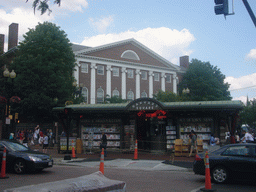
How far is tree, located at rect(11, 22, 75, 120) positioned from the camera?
120ft

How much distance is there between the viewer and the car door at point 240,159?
992 cm

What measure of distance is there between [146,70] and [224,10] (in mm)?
47917

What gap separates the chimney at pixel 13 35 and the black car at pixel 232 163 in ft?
156

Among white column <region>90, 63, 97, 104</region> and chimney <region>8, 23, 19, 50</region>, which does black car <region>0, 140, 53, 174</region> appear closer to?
white column <region>90, 63, 97, 104</region>

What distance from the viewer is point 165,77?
5972cm

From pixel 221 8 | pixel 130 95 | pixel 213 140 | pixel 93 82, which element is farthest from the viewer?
pixel 130 95

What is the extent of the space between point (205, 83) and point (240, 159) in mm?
47181

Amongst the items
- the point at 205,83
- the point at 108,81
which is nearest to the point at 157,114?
the point at 108,81

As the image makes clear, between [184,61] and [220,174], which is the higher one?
[184,61]

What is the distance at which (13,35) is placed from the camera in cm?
5119

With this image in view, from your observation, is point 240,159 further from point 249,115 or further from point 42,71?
point 249,115

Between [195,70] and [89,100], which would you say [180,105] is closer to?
[89,100]

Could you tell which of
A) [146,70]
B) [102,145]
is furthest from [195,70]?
[102,145]

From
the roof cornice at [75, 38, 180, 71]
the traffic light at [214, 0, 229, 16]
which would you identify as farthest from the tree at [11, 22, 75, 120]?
the traffic light at [214, 0, 229, 16]
